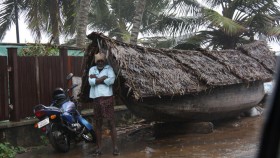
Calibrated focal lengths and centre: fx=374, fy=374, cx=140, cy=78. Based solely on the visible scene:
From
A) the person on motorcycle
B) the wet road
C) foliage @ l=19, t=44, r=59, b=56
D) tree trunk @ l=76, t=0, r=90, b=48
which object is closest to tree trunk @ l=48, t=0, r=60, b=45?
tree trunk @ l=76, t=0, r=90, b=48

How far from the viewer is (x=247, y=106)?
35.1 feet

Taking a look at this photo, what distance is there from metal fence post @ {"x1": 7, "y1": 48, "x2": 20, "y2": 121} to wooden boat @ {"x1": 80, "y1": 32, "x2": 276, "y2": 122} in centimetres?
136

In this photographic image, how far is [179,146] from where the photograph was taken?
24.6 feet

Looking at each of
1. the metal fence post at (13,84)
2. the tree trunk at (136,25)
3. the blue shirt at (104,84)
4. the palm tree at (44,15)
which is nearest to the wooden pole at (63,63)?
the metal fence post at (13,84)

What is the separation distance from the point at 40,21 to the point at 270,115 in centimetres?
1594

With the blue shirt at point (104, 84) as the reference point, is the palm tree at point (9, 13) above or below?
above

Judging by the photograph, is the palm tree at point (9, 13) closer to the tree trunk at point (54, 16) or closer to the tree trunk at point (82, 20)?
the tree trunk at point (54, 16)

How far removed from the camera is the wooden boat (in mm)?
7383

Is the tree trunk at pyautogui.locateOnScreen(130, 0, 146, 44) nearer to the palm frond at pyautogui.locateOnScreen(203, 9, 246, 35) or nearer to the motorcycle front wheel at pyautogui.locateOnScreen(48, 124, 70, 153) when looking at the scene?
the palm frond at pyautogui.locateOnScreen(203, 9, 246, 35)

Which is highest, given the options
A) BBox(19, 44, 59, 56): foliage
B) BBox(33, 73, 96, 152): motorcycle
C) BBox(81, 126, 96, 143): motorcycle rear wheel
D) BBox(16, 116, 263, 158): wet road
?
BBox(19, 44, 59, 56): foliage

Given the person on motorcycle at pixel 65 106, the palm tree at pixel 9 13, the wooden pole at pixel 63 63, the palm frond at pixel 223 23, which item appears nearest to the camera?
the person on motorcycle at pixel 65 106

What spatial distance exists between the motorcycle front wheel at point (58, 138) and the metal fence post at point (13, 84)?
105cm

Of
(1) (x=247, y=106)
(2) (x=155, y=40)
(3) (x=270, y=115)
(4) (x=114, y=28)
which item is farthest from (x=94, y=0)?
(3) (x=270, y=115)

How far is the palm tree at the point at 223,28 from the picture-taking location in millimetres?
15383
